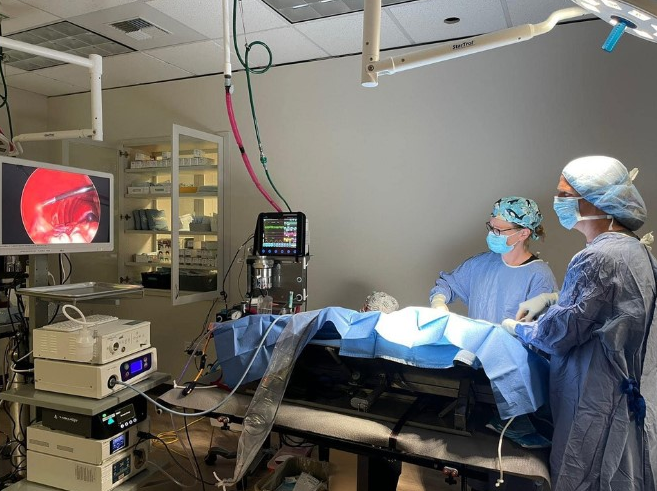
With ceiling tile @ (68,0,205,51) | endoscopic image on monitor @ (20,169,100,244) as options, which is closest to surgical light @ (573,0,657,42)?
endoscopic image on monitor @ (20,169,100,244)

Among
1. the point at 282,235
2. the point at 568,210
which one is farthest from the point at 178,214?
the point at 568,210

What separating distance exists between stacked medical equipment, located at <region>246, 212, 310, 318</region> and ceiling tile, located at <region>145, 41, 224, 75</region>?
4.57ft

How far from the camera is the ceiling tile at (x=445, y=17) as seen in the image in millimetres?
2486

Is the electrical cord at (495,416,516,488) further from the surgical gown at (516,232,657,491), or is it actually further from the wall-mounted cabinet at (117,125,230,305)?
the wall-mounted cabinet at (117,125,230,305)

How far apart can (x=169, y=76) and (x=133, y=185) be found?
101cm

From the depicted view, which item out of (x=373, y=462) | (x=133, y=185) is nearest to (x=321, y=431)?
(x=373, y=462)

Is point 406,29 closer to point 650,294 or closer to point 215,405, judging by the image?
point 650,294

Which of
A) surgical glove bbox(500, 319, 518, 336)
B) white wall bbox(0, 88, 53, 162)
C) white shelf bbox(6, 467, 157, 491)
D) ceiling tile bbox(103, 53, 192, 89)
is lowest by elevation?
white shelf bbox(6, 467, 157, 491)

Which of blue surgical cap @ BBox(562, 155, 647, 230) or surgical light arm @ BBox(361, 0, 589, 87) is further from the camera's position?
blue surgical cap @ BBox(562, 155, 647, 230)

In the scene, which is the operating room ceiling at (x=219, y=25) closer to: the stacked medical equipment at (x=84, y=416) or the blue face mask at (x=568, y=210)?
the blue face mask at (x=568, y=210)

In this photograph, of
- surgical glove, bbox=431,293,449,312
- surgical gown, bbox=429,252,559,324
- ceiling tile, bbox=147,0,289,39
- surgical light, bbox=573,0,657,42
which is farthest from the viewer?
ceiling tile, bbox=147,0,289,39

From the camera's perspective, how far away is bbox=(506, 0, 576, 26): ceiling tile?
2.46 meters

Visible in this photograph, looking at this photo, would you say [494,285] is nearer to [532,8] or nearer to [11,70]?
[532,8]

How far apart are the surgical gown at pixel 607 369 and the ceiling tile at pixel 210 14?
2.12 meters
